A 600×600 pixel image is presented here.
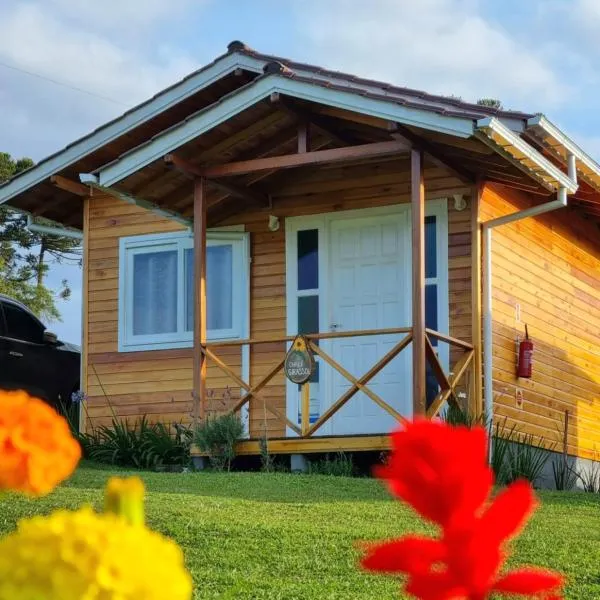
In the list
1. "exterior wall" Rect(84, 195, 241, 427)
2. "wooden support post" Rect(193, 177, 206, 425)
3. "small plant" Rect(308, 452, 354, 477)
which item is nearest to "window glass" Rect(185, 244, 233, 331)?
"exterior wall" Rect(84, 195, 241, 427)

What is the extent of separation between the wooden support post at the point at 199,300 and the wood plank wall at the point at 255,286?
2.44ft

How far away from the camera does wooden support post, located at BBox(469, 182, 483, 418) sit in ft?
37.5

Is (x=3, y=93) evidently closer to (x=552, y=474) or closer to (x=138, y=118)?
(x=138, y=118)

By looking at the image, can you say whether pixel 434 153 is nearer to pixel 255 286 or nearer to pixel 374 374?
pixel 374 374

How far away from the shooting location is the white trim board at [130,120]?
12695 mm

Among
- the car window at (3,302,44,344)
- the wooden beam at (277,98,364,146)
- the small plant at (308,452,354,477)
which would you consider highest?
the wooden beam at (277,98,364,146)

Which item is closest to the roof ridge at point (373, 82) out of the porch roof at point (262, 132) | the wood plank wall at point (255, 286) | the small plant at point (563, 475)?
the porch roof at point (262, 132)

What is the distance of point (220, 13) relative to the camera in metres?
12.4

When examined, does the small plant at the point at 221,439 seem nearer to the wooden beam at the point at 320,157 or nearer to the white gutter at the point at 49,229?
the wooden beam at the point at 320,157

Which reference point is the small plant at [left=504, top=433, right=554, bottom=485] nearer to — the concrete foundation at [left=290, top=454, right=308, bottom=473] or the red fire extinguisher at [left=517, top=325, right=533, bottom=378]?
the red fire extinguisher at [left=517, top=325, right=533, bottom=378]

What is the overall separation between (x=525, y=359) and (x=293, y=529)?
230 inches

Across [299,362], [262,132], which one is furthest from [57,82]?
[299,362]

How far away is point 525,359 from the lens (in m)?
12.2

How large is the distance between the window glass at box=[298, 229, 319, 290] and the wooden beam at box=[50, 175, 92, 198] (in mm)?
2784
